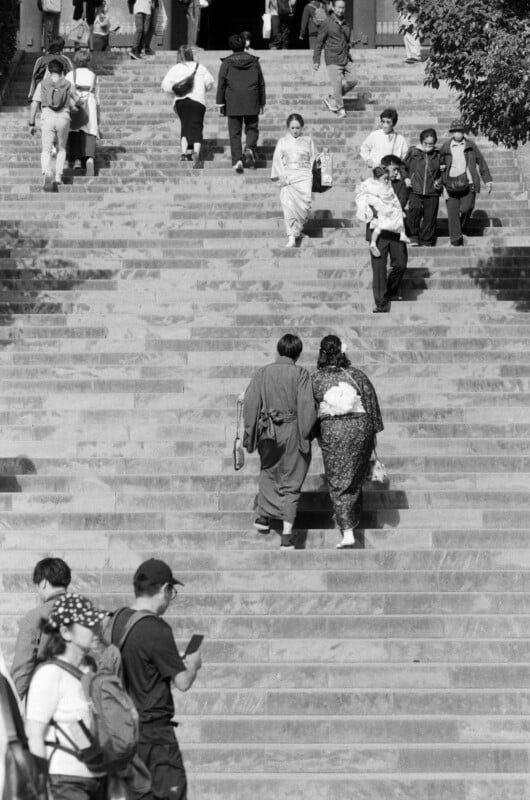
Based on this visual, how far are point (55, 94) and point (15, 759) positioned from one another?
14808 millimetres

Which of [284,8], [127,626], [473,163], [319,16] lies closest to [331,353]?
[127,626]

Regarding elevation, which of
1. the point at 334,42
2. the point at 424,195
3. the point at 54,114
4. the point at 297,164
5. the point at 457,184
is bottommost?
the point at 424,195

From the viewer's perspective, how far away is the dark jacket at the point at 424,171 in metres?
18.2

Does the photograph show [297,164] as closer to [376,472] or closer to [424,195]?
[424,195]

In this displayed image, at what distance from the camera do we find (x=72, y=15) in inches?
1204

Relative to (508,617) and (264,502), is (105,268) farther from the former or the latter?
(508,617)

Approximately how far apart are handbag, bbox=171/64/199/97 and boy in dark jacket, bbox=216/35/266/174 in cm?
41

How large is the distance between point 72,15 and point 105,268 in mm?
14465

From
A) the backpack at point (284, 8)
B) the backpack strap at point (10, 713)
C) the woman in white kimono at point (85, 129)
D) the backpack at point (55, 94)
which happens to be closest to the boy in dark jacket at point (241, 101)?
A: the woman in white kimono at point (85, 129)

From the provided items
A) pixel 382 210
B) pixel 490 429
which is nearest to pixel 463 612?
pixel 490 429

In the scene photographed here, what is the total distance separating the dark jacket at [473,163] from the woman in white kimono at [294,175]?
1.53 metres

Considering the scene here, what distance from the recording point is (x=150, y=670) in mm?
7582

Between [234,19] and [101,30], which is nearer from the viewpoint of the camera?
[101,30]

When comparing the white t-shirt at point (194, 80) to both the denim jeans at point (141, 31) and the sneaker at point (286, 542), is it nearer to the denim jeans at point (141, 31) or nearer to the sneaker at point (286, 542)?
the denim jeans at point (141, 31)
